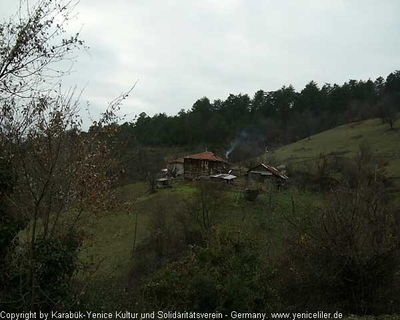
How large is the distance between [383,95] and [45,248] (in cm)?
8087

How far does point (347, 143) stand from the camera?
64625 mm

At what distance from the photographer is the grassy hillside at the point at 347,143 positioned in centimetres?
5650

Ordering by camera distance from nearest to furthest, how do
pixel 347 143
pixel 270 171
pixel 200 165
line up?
pixel 270 171, pixel 200 165, pixel 347 143

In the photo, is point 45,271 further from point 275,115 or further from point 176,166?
point 275,115

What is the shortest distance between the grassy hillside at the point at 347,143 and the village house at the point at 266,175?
10.1 meters

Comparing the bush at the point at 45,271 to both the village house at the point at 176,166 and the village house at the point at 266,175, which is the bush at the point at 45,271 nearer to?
the village house at the point at 266,175

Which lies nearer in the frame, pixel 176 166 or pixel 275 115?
pixel 176 166

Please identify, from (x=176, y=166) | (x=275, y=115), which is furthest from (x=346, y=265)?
(x=275, y=115)

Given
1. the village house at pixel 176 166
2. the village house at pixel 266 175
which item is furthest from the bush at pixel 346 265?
the village house at pixel 176 166

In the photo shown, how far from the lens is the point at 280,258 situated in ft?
41.2

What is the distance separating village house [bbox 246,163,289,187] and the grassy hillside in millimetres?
10057

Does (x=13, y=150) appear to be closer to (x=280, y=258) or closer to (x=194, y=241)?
(x=280, y=258)

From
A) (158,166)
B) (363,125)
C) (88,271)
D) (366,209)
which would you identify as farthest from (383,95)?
(88,271)

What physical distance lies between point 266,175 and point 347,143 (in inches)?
981
